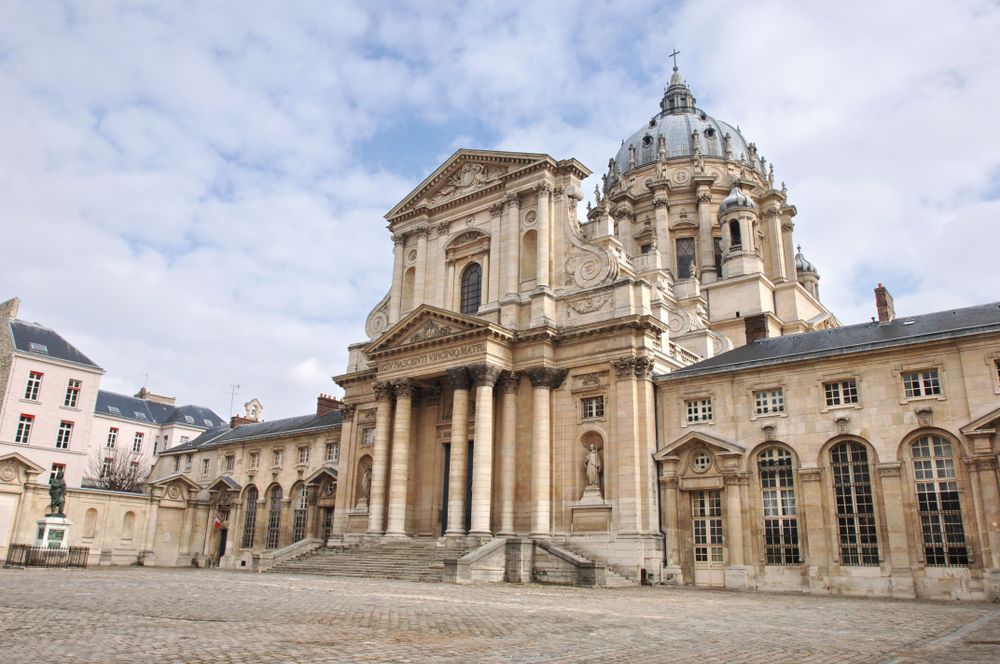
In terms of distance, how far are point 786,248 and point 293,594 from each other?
1953 inches

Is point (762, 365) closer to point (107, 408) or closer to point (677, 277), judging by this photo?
point (677, 277)

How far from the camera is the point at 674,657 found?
362 inches

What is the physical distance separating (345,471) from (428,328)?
9.10 m

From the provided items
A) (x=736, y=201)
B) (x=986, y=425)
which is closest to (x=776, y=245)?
(x=736, y=201)

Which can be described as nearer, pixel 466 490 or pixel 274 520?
pixel 466 490

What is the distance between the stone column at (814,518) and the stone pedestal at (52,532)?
97.1 ft

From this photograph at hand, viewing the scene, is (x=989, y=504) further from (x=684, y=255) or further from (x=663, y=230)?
(x=684, y=255)

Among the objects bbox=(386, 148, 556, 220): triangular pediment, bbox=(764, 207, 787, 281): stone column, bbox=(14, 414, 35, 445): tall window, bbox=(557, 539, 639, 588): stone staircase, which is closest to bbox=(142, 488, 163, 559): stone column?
bbox=(14, 414, 35, 445): tall window

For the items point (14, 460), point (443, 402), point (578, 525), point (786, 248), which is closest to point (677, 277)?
point (786, 248)

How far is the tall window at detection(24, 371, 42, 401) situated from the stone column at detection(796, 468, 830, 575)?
4106 centimetres

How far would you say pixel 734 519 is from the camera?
27.6m

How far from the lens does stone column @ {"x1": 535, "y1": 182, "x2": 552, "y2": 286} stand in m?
33.8

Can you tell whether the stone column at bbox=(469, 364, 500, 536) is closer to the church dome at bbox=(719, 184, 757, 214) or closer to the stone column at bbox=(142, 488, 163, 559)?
the stone column at bbox=(142, 488, 163, 559)

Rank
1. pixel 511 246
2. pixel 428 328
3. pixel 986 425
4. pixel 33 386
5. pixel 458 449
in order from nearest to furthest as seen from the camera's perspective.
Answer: pixel 986 425 < pixel 458 449 < pixel 428 328 < pixel 511 246 < pixel 33 386
